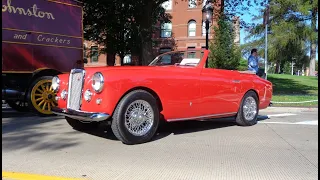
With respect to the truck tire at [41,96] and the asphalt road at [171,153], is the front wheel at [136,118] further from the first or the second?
the truck tire at [41,96]

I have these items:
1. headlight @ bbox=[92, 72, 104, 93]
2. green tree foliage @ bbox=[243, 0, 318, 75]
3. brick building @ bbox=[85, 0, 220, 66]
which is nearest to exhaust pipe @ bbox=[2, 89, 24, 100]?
headlight @ bbox=[92, 72, 104, 93]

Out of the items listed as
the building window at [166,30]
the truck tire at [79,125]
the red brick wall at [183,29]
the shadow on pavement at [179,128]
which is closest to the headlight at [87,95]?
the shadow on pavement at [179,128]

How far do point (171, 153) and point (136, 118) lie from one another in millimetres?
855

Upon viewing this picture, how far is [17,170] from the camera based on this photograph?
4.39m

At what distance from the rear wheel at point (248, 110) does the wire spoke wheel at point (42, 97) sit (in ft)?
15.8

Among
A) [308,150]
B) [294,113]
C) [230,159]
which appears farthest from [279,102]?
[230,159]

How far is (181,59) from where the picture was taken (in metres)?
7.19

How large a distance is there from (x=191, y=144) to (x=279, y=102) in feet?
23.1

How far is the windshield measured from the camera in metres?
6.98

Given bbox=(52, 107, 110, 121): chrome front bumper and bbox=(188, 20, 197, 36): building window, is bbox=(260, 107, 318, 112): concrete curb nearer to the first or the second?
bbox=(52, 107, 110, 121): chrome front bumper

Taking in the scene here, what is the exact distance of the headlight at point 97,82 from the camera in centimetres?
536

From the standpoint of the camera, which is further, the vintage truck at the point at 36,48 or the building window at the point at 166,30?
the building window at the point at 166,30

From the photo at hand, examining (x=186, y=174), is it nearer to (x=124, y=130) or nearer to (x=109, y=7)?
(x=124, y=130)

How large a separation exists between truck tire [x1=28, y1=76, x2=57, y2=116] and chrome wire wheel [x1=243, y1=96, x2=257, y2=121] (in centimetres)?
488
